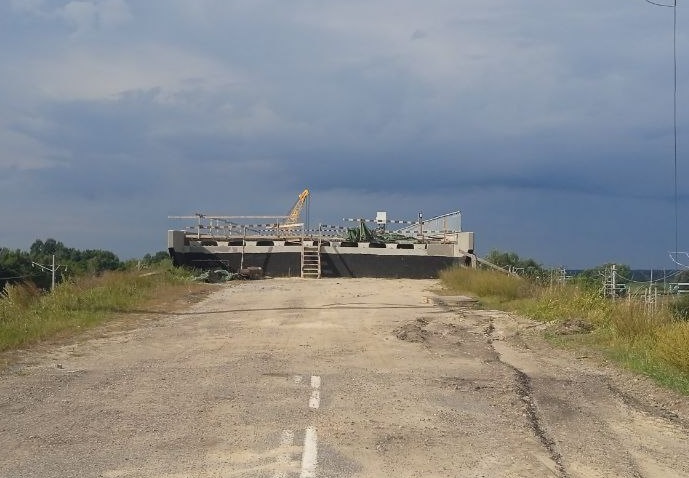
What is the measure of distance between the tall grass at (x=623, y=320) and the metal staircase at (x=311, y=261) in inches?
512

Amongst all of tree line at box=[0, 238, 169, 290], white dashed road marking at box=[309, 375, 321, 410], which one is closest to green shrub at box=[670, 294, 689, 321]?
white dashed road marking at box=[309, 375, 321, 410]

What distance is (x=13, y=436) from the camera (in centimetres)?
728

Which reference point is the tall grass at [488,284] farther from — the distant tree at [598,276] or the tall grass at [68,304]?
the tall grass at [68,304]

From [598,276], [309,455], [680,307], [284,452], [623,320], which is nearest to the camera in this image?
[309,455]

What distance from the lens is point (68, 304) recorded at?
18.8 meters

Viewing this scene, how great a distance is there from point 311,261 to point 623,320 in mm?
23626

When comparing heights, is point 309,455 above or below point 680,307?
below

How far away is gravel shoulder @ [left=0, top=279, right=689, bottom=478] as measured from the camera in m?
6.49

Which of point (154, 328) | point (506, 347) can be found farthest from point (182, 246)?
point (506, 347)

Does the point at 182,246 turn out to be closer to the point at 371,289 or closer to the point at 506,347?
the point at 371,289

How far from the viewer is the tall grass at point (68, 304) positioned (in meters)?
14.5

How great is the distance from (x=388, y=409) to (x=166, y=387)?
9.44ft

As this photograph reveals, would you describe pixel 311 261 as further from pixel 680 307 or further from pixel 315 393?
pixel 315 393

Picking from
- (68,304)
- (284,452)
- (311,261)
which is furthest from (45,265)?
(284,452)
